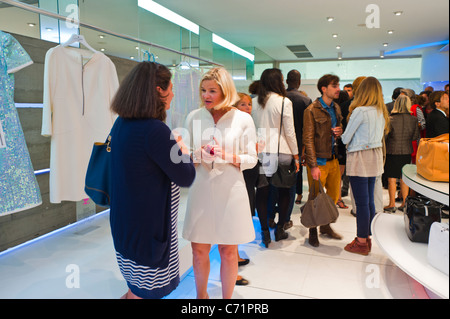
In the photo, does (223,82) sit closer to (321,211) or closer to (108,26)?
(321,211)

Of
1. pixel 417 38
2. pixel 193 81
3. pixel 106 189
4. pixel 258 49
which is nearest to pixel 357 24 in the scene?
pixel 417 38

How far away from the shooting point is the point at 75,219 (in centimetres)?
352

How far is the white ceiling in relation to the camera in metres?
5.36

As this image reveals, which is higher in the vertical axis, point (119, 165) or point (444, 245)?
point (119, 165)

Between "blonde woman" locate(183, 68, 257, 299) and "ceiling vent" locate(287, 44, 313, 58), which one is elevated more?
"ceiling vent" locate(287, 44, 313, 58)

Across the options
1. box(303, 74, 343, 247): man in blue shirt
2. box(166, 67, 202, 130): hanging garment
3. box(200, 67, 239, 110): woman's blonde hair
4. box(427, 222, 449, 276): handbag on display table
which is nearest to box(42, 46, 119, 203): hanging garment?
box(166, 67, 202, 130): hanging garment

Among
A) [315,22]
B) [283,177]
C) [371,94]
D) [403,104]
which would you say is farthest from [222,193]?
[315,22]

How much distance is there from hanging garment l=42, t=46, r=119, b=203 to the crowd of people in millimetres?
1052

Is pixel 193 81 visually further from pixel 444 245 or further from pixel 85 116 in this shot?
pixel 444 245

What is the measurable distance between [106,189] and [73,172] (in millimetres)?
1245

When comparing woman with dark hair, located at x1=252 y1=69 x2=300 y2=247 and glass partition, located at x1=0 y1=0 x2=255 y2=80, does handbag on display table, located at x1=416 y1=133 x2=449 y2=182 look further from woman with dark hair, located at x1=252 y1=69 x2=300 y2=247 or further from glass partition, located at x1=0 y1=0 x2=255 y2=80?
glass partition, located at x1=0 y1=0 x2=255 y2=80

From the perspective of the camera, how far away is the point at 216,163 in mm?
1942

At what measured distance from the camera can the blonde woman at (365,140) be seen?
287 centimetres

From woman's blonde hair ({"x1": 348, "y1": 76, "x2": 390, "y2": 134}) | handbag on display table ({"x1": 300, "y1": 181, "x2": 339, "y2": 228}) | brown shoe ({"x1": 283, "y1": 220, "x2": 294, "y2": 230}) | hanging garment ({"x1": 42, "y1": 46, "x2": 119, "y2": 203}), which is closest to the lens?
hanging garment ({"x1": 42, "y1": 46, "x2": 119, "y2": 203})
